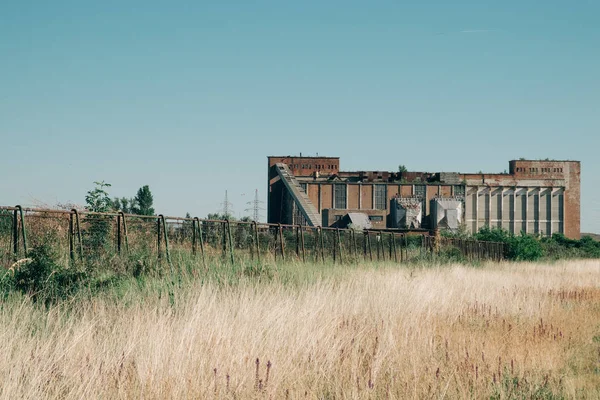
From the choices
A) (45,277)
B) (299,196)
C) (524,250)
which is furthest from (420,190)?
(45,277)

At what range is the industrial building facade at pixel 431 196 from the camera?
74.1 metres

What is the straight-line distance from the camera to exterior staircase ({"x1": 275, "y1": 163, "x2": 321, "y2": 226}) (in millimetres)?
63500

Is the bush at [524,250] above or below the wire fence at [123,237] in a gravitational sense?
below

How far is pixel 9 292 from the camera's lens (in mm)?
8984

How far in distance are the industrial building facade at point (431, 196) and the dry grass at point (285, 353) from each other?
57005 mm

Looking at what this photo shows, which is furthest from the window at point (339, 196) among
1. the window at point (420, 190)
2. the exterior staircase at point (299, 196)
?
the window at point (420, 190)

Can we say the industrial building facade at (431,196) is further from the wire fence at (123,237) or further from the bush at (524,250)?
the wire fence at (123,237)

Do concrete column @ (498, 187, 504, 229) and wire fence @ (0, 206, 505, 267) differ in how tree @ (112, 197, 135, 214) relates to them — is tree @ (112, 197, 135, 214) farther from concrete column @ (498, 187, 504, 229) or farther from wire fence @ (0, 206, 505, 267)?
concrete column @ (498, 187, 504, 229)

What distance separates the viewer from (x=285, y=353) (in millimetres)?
6746

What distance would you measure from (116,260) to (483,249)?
32.6 meters

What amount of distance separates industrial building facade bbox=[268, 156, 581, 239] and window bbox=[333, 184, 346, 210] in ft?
0.36

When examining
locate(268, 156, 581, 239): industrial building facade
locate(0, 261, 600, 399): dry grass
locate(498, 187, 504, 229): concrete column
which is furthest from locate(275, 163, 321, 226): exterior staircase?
locate(0, 261, 600, 399): dry grass

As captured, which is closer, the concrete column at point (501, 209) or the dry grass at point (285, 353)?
the dry grass at point (285, 353)

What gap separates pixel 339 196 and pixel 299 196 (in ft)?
29.0
